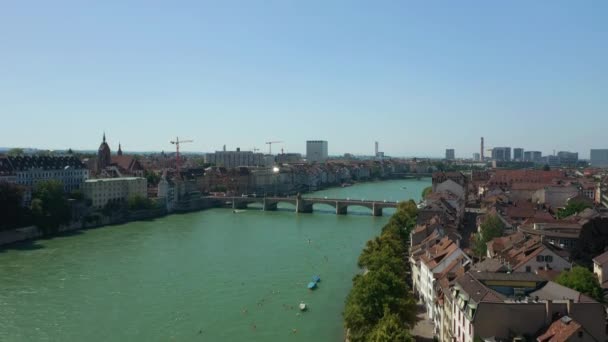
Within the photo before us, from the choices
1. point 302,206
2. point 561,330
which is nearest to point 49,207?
point 302,206

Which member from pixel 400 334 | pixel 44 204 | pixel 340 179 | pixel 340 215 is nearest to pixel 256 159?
pixel 340 179

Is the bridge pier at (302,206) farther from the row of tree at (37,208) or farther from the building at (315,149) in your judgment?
the building at (315,149)

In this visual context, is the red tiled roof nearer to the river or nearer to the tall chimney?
the tall chimney

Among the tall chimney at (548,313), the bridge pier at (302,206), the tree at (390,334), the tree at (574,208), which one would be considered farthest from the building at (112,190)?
the tall chimney at (548,313)

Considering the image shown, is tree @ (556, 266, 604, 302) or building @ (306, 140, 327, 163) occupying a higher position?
building @ (306, 140, 327, 163)

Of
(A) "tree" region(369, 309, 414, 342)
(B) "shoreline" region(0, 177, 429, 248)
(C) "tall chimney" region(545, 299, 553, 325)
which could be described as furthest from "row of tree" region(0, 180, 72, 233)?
(C) "tall chimney" region(545, 299, 553, 325)

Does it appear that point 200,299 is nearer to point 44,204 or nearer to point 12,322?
point 12,322
